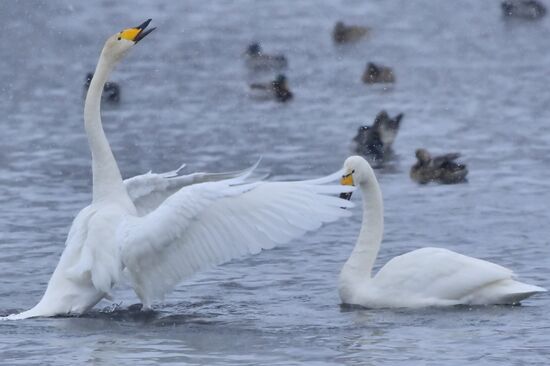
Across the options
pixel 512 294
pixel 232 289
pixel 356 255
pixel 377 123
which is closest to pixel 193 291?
pixel 232 289

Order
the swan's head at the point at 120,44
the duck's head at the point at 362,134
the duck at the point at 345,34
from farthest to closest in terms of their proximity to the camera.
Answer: the duck at the point at 345,34
the duck's head at the point at 362,134
the swan's head at the point at 120,44

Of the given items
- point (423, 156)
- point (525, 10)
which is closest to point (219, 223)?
point (423, 156)

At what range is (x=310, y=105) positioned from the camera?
2183 centimetres

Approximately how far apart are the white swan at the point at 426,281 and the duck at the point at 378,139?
6084 millimetres

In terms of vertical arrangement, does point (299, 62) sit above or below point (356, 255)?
above

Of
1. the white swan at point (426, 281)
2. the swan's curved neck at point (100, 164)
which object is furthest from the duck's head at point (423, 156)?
the swan's curved neck at point (100, 164)

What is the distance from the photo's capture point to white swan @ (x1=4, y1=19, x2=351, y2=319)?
10773 mm

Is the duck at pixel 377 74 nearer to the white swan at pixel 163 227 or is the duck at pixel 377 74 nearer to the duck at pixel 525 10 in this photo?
the duck at pixel 525 10

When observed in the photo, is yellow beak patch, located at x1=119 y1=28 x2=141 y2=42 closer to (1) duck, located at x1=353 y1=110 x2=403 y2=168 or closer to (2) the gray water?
(2) the gray water

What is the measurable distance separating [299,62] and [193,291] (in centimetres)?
1436

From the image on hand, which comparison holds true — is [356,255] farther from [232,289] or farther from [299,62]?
[299,62]

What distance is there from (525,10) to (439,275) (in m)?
20.1

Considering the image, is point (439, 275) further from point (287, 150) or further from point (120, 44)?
point (287, 150)

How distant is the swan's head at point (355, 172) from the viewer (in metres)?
12.0
